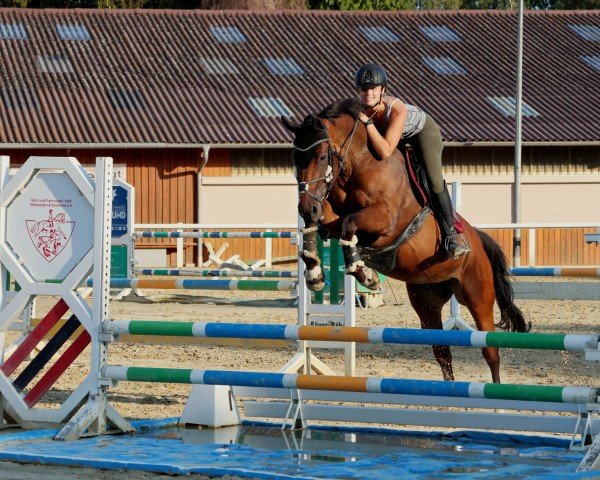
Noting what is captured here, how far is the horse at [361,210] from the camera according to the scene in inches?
254

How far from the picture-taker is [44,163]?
6680 mm

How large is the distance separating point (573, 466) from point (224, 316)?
8.27 metres

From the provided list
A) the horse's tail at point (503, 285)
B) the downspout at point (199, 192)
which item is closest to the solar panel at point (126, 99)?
the downspout at point (199, 192)

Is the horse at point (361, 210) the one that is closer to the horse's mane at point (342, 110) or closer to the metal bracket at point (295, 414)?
the horse's mane at point (342, 110)

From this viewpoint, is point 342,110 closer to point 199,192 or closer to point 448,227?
point 448,227

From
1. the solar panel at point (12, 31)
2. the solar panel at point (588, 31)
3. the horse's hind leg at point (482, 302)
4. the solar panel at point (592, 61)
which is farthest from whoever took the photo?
the solar panel at point (588, 31)

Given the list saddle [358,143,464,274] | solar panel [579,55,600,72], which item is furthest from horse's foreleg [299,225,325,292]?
solar panel [579,55,600,72]

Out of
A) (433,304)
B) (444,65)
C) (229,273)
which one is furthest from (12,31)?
(433,304)

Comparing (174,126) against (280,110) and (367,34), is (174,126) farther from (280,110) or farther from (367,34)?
(367,34)

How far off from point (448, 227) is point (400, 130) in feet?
2.26

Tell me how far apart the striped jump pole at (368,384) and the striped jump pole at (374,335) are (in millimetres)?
191

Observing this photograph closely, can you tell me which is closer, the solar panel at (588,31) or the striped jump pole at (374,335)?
the striped jump pole at (374,335)

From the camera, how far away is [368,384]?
595 centimetres

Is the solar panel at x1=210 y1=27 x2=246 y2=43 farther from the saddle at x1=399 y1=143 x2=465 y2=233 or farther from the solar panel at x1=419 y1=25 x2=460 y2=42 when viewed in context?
the saddle at x1=399 y1=143 x2=465 y2=233
